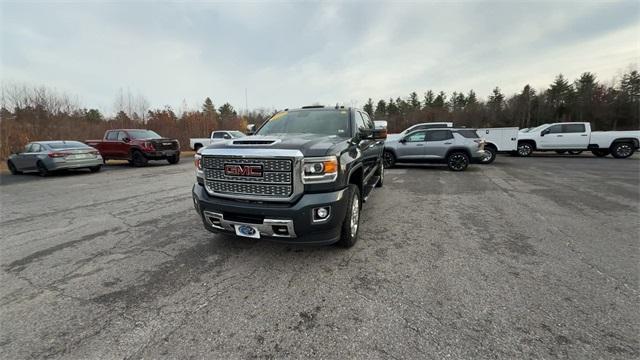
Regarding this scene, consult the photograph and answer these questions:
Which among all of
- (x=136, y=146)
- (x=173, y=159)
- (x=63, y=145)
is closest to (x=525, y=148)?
(x=173, y=159)

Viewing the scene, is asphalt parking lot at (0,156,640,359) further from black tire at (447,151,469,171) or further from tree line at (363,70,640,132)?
tree line at (363,70,640,132)

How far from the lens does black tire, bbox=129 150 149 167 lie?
1345 cm

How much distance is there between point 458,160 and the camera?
35.7 ft

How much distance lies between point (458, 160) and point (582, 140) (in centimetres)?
1025

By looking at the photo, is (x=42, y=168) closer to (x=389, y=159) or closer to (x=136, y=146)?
(x=136, y=146)

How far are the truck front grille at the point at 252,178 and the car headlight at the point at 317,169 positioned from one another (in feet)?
0.50

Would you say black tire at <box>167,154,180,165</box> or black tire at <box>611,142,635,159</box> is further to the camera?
black tire at <box>611,142,635,159</box>

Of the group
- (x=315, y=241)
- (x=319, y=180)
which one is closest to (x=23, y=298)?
(x=315, y=241)

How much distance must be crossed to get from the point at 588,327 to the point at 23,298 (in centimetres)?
498

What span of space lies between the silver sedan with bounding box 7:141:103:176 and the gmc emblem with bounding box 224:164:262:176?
37.7ft

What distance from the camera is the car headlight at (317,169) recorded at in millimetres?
2994

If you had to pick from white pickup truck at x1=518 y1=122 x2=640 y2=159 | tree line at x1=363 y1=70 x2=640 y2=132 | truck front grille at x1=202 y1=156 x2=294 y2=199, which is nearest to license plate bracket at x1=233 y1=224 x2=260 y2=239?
truck front grille at x1=202 y1=156 x2=294 y2=199

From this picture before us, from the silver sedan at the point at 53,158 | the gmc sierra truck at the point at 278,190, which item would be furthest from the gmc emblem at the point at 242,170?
the silver sedan at the point at 53,158

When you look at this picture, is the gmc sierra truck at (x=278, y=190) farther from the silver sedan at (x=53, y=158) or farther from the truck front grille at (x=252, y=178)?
the silver sedan at (x=53, y=158)
